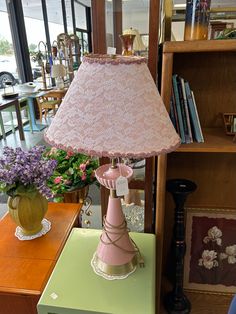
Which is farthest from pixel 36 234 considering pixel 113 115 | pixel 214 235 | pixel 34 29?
pixel 34 29

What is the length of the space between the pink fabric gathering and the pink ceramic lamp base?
0.95 feet

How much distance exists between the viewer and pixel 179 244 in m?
1.43

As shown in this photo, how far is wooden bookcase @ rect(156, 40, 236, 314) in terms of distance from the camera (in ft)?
3.47

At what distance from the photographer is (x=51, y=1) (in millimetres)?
6586

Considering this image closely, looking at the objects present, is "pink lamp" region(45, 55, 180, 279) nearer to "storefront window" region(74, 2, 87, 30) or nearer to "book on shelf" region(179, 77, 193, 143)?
"book on shelf" region(179, 77, 193, 143)

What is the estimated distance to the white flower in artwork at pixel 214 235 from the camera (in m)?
1.55

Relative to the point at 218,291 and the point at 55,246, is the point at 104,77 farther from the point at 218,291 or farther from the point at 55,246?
the point at 218,291

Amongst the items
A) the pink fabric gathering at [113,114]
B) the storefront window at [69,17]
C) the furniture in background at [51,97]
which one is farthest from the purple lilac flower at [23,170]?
the storefront window at [69,17]

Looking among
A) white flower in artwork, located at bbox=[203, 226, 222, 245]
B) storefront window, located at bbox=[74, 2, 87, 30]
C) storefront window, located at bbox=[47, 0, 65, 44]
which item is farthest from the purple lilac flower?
storefront window, located at bbox=[74, 2, 87, 30]

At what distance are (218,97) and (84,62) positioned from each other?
0.79 meters

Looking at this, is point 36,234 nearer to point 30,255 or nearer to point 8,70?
point 30,255

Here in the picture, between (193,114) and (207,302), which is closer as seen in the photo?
(193,114)

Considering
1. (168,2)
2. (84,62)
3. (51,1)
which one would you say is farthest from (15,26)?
(84,62)

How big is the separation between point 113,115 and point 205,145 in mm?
567
